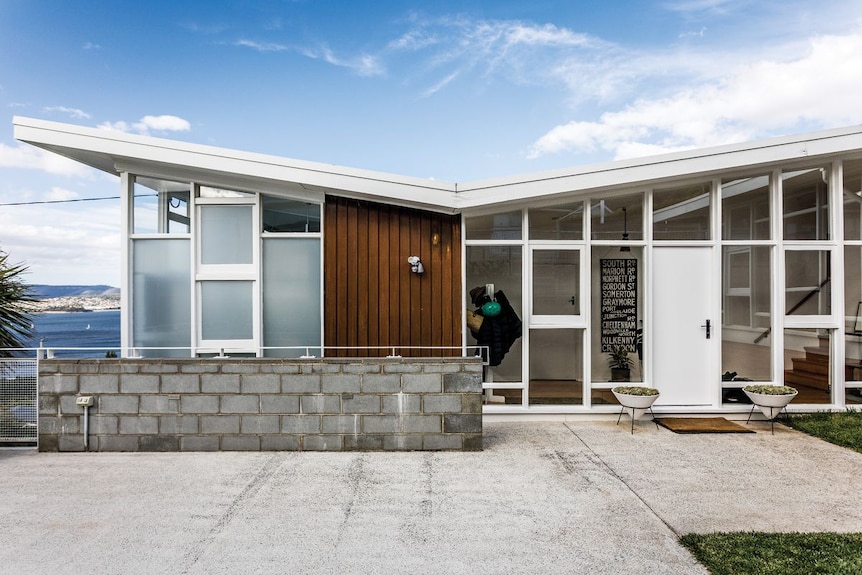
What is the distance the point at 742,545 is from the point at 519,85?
650 inches

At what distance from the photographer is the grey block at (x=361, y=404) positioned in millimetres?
4625

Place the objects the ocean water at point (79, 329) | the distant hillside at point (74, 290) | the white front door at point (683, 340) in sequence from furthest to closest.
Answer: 1. the distant hillside at point (74, 290)
2. the ocean water at point (79, 329)
3. the white front door at point (683, 340)

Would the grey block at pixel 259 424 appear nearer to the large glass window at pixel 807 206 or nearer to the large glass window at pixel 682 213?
the large glass window at pixel 682 213

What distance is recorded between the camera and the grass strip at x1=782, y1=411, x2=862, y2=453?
4879 millimetres

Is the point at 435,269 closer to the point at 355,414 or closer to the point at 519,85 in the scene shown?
the point at 355,414

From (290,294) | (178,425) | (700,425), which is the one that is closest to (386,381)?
(290,294)

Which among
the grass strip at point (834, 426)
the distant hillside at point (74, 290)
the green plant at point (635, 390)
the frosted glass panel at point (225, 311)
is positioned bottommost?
the grass strip at point (834, 426)

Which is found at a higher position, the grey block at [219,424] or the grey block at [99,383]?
the grey block at [99,383]

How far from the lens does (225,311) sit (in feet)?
18.6

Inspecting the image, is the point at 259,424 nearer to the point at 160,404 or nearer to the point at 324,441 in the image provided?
the point at 324,441

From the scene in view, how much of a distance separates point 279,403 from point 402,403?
3.88ft

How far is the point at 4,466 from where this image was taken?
169 inches

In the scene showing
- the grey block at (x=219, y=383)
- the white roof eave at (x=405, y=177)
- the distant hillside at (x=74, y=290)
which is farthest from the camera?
the distant hillside at (x=74, y=290)

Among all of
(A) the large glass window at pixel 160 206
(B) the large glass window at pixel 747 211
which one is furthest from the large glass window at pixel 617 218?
(A) the large glass window at pixel 160 206
